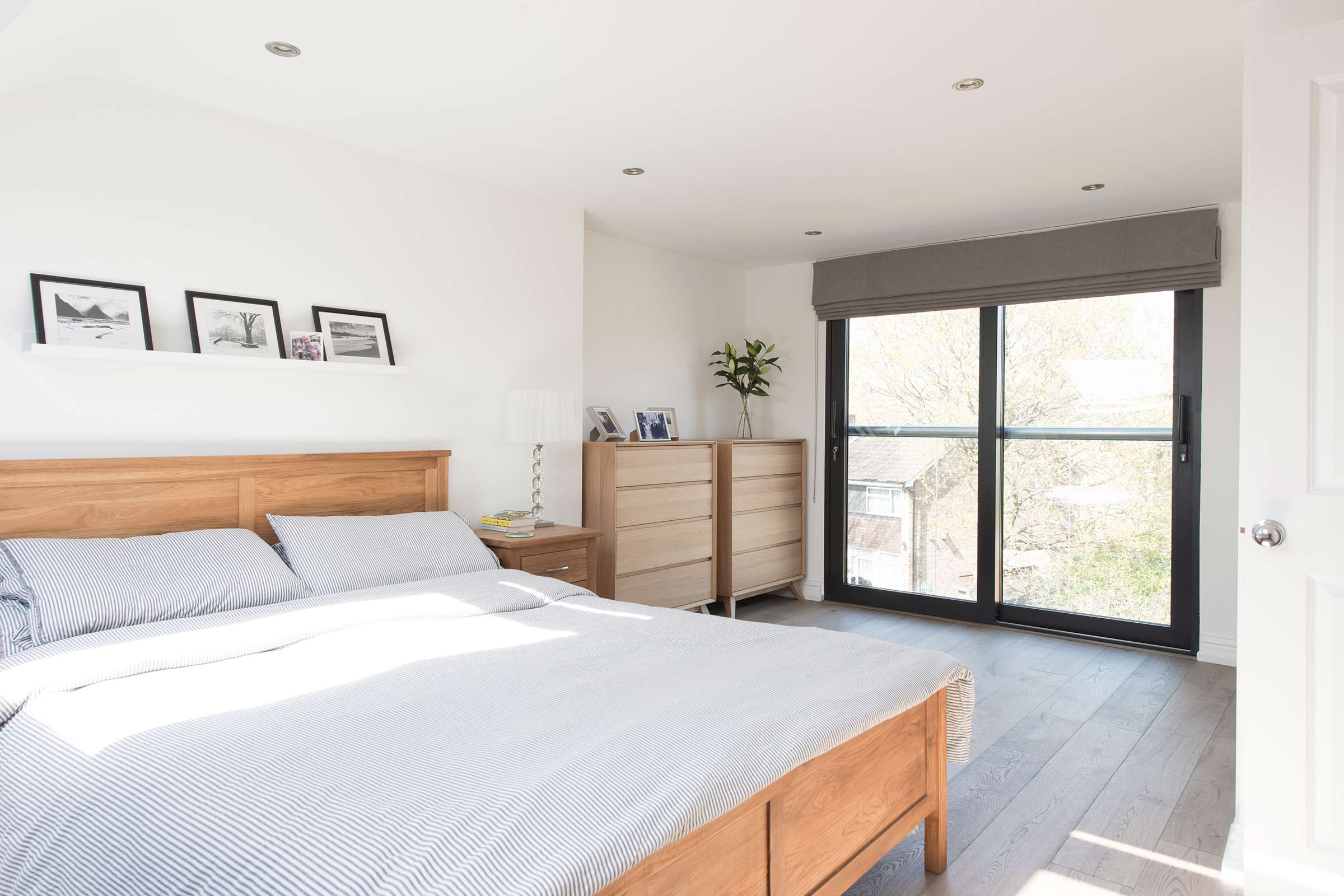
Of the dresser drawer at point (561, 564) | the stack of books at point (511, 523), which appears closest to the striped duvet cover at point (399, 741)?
the dresser drawer at point (561, 564)

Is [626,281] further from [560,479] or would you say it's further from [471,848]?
[471,848]

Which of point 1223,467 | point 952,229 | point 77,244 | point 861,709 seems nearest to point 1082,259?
point 952,229

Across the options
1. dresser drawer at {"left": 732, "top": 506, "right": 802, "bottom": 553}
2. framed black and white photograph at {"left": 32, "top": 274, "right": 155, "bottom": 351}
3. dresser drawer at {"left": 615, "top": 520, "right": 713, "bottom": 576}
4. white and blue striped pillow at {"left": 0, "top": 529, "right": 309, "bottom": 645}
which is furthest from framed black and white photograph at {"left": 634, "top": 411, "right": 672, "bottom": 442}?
framed black and white photograph at {"left": 32, "top": 274, "right": 155, "bottom": 351}

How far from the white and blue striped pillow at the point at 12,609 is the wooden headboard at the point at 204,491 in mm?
223

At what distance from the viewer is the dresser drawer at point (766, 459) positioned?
16.3 ft

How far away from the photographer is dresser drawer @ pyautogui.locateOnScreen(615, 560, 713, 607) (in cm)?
→ 432

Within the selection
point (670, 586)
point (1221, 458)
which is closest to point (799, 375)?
point (670, 586)

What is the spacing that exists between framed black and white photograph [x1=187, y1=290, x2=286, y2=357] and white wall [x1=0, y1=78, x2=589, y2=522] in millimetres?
45

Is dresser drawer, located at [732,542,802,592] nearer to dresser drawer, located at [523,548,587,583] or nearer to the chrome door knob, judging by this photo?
dresser drawer, located at [523,548,587,583]

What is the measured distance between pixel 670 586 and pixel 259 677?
279 cm

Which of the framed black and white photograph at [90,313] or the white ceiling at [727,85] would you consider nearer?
the white ceiling at [727,85]

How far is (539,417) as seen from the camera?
3600 millimetres

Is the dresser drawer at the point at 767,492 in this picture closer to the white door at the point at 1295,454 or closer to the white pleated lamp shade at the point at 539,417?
the white pleated lamp shade at the point at 539,417

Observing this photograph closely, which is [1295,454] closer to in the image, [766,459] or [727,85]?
[727,85]
